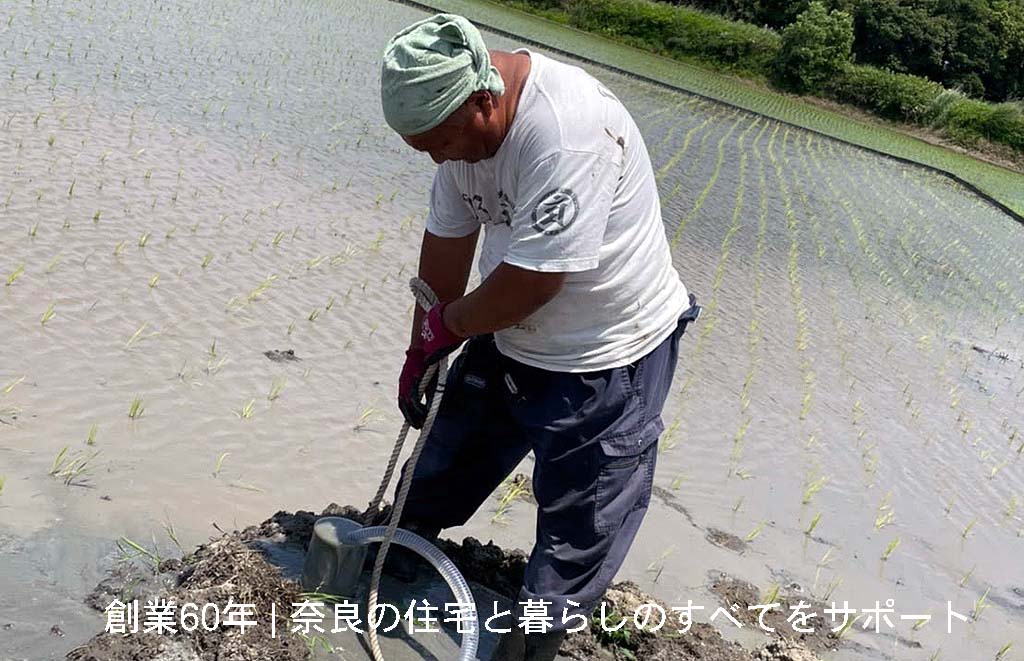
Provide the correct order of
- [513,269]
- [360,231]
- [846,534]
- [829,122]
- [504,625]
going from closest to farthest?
[513,269], [504,625], [846,534], [360,231], [829,122]

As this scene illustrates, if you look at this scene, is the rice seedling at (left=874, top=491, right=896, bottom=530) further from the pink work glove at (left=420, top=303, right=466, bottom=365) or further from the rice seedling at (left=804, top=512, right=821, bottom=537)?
the pink work glove at (left=420, top=303, right=466, bottom=365)

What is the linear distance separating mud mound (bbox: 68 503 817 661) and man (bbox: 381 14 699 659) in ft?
1.04

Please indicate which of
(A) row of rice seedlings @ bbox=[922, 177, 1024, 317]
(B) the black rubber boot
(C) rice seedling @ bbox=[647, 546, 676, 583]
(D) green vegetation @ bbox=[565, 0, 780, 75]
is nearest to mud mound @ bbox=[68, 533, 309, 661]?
(B) the black rubber boot

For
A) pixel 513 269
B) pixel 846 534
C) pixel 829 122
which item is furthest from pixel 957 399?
pixel 829 122

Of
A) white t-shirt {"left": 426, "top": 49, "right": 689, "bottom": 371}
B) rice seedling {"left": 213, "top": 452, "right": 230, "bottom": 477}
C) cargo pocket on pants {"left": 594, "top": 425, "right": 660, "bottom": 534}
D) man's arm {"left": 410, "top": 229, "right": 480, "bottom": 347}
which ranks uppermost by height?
white t-shirt {"left": 426, "top": 49, "right": 689, "bottom": 371}

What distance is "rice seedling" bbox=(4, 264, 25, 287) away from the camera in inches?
151

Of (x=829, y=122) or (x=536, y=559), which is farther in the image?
(x=829, y=122)

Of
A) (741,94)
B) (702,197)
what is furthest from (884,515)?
(741,94)

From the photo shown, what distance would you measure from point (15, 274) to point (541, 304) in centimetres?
280

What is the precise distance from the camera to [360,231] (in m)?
5.86

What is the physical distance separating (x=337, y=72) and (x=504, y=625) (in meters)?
8.79

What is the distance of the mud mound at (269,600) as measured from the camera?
229cm

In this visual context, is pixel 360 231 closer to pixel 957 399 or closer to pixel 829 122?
pixel 957 399

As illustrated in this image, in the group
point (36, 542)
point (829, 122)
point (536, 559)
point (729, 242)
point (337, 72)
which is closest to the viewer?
point (536, 559)
